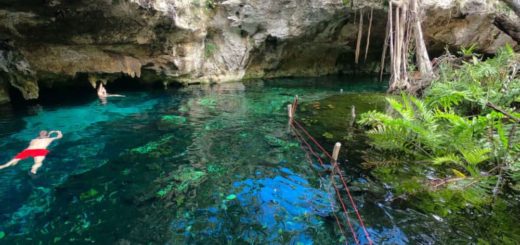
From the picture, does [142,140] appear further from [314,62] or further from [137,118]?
[314,62]

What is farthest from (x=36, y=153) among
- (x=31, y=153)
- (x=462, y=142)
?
(x=462, y=142)

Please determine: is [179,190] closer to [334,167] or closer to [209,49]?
[334,167]

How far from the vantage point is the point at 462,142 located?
508cm

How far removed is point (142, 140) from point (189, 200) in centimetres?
311

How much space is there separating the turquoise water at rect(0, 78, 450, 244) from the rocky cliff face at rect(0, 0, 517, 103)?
290cm

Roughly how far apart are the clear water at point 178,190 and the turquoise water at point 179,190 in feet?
0.05

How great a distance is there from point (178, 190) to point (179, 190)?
15 millimetres

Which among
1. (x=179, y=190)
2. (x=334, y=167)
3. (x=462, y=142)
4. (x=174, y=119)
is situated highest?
(x=462, y=142)

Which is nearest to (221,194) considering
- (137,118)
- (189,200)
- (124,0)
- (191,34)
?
(189,200)

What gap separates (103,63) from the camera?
1177 cm

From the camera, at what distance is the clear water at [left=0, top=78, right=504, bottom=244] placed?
369 centimetres

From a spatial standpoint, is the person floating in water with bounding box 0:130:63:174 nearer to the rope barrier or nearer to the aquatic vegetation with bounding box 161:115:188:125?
the aquatic vegetation with bounding box 161:115:188:125

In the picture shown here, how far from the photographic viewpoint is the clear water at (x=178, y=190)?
3.69m

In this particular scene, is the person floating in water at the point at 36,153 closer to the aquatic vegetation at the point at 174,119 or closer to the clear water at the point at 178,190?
the clear water at the point at 178,190
